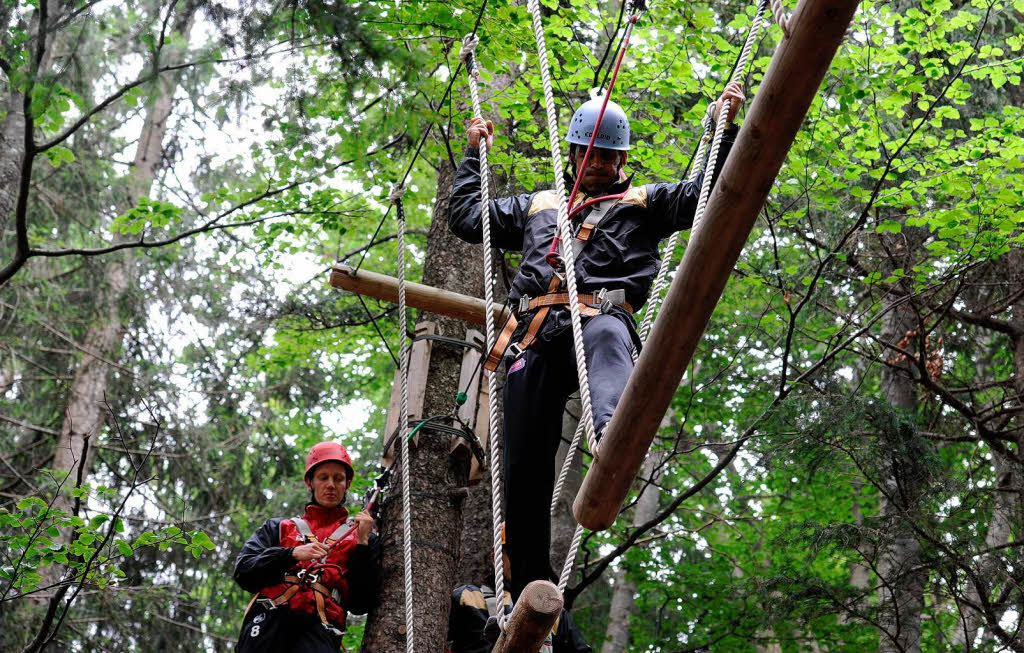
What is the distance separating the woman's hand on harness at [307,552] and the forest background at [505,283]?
2.52ft

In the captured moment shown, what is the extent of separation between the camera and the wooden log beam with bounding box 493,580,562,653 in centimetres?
277

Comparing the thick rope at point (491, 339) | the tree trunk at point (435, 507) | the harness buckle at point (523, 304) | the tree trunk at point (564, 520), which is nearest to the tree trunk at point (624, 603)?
the tree trunk at point (564, 520)

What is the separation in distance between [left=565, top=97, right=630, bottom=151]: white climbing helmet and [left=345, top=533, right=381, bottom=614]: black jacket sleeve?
2.15 meters

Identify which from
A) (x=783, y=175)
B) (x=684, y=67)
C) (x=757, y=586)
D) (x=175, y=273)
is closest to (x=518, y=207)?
(x=684, y=67)

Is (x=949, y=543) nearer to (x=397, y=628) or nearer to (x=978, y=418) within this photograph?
(x=978, y=418)

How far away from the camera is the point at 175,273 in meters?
12.4

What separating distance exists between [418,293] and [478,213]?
3.62 ft

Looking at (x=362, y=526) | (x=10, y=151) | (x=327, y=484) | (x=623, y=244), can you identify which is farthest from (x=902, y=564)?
(x=10, y=151)

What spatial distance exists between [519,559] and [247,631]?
1336 mm

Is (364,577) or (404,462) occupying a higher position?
(404,462)

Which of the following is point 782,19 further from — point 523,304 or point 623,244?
point 523,304

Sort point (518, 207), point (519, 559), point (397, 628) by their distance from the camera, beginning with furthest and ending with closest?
point (397, 628) < point (518, 207) < point (519, 559)

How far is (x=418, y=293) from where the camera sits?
4996 millimetres

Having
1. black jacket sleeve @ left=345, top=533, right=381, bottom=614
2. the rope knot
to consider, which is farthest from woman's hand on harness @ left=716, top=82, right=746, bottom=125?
black jacket sleeve @ left=345, top=533, right=381, bottom=614
